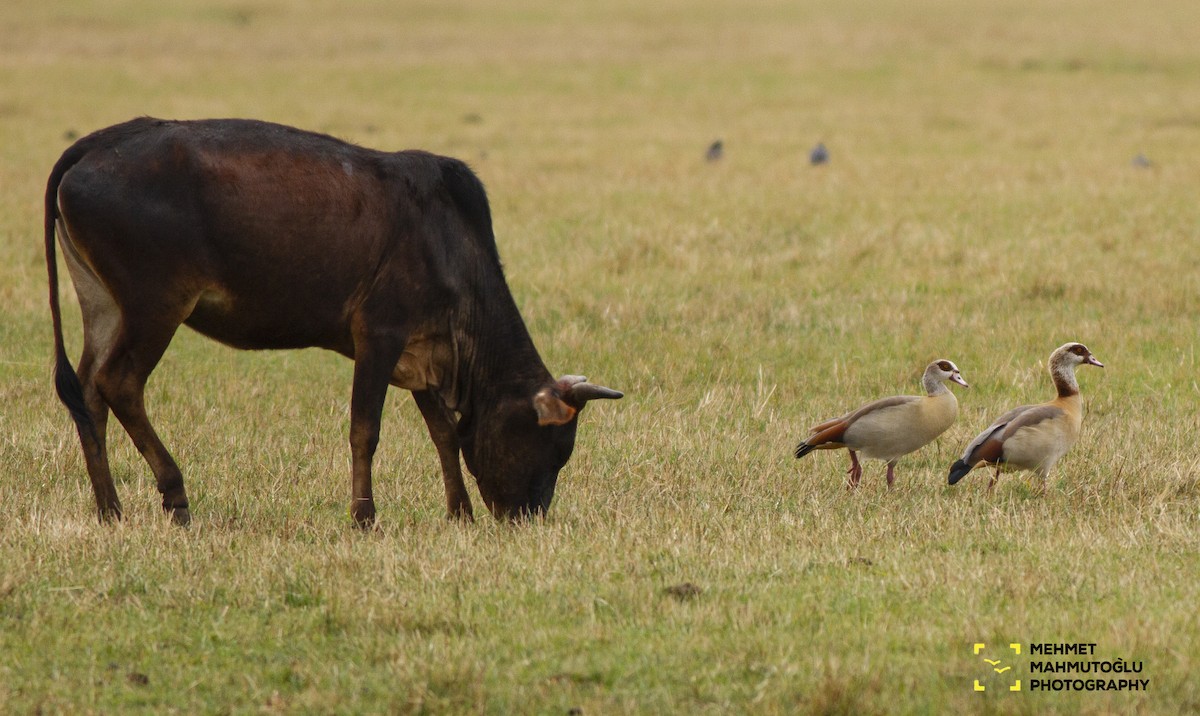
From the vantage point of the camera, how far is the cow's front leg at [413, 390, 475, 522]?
771 cm

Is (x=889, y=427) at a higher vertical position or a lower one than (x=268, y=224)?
lower

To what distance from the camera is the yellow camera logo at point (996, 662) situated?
507 centimetres

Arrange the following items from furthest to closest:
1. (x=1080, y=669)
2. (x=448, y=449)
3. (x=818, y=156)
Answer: (x=818, y=156) < (x=448, y=449) < (x=1080, y=669)

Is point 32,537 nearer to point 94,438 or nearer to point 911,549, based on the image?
point 94,438

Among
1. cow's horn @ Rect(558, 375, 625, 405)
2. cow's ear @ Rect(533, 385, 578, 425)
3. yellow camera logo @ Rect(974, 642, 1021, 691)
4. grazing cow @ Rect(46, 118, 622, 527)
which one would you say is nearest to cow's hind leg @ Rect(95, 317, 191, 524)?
grazing cow @ Rect(46, 118, 622, 527)

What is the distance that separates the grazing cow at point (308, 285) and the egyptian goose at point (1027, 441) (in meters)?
2.01

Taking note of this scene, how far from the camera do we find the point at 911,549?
6715mm

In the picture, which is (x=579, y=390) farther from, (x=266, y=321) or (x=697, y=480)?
(x=266, y=321)

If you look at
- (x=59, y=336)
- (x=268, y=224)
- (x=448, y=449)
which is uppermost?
(x=268, y=224)

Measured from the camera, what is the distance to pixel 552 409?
745cm

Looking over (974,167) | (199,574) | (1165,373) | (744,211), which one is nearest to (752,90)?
(974,167)

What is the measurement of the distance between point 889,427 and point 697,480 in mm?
1077

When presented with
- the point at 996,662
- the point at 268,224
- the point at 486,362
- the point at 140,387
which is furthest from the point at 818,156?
the point at 996,662

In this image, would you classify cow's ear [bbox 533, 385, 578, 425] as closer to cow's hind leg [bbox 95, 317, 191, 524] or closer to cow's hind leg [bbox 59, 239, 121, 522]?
cow's hind leg [bbox 95, 317, 191, 524]
